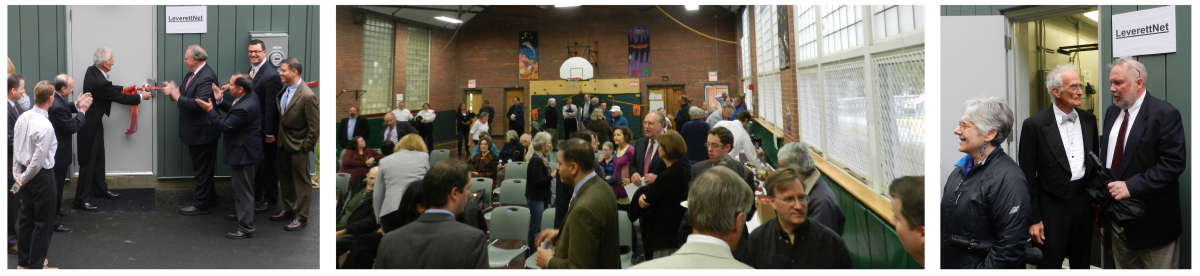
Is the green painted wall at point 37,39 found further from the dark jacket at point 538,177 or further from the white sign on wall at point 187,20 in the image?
the dark jacket at point 538,177

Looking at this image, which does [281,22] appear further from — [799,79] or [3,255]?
[799,79]

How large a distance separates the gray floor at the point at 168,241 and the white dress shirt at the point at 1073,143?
11.0 feet

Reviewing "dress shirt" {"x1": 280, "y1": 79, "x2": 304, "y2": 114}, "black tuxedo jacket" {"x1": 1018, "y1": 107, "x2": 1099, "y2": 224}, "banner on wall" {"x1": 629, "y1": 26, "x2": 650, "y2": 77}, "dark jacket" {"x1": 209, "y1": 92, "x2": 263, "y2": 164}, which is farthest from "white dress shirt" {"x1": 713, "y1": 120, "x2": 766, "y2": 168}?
"dark jacket" {"x1": 209, "y1": 92, "x2": 263, "y2": 164}

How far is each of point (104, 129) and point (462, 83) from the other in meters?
4.04

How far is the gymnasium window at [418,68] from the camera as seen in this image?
1998mm

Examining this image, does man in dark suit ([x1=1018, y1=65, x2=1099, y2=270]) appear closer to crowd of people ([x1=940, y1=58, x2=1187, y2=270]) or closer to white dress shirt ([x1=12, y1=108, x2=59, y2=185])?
crowd of people ([x1=940, y1=58, x2=1187, y2=270])

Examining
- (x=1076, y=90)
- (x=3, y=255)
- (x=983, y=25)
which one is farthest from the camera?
(x=983, y=25)

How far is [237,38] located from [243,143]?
3.52ft

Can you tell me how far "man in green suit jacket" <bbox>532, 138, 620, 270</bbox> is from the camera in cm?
191

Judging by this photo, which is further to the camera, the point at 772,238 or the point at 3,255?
the point at 3,255

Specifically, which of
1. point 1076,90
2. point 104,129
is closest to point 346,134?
point 1076,90

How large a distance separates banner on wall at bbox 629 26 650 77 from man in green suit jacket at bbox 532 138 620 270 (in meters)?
0.27

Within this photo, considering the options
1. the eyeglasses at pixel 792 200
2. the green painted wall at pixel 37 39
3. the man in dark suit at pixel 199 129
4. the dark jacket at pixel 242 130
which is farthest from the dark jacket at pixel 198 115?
the eyeglasses at pixel 792 200

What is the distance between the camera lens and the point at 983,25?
11.2ft
